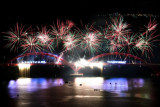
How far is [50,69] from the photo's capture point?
227 ft

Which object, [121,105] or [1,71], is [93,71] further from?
[121,105]

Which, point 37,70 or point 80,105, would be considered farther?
point 37,70

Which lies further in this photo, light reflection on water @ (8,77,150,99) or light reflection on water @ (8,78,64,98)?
light reflection on water @ (8,78,64,98)

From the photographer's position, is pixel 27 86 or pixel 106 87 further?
pixel 27 86

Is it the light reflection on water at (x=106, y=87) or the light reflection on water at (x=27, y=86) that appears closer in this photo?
the light reflection on water at (x=106, y=87)

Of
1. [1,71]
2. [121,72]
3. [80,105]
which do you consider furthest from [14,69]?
[80,105]

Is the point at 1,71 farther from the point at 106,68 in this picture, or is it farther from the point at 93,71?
the point at 106,68

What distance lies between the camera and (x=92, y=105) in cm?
1551

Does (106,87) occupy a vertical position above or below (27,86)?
below

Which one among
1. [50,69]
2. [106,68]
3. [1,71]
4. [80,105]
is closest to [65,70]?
[50,69]

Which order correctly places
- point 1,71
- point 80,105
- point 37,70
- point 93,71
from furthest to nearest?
point 93,71, point 37,70, point 1,71, point 80,105

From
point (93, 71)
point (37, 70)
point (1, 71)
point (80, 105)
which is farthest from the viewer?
point (93, 71)

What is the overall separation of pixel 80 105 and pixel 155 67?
5101cm

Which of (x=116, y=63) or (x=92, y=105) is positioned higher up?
(x=116, y=63)
